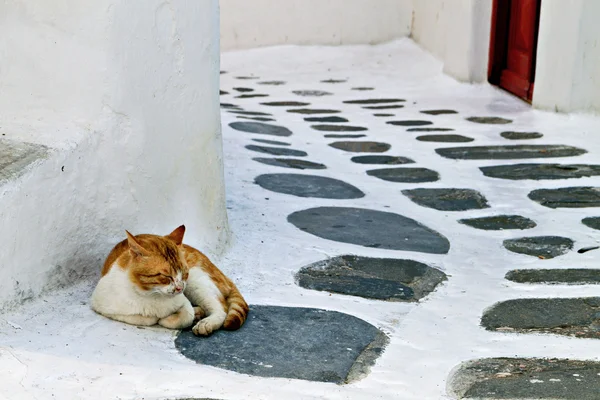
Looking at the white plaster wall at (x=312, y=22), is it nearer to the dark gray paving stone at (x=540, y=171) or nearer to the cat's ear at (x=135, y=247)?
the dark gray paving stone at (x=540, y=171)

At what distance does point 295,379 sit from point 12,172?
1.20 m

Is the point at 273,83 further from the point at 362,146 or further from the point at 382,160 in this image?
the point at 382,160

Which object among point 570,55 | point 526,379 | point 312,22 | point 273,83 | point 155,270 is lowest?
point 273,83

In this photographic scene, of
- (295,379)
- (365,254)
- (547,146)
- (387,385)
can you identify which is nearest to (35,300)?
(295,379)

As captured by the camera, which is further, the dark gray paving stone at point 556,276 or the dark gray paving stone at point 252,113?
the dark gray paving stone at point 252,113

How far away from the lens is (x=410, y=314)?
3295 mm

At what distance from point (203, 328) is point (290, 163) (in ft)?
9.86

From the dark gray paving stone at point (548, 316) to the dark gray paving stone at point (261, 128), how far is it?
3796mm

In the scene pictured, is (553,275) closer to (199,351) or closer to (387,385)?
(387,385)

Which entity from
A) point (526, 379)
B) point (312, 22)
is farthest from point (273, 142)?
point (312, 22)

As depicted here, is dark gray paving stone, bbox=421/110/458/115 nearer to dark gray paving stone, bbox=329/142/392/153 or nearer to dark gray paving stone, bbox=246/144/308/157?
dark gray paving stone, bbox=329/142/392/153

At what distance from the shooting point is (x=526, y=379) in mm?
2662

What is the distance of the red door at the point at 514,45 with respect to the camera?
7844mm

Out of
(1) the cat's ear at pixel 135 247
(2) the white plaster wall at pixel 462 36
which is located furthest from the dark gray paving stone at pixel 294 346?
(2) the white plaster wall at pixel 462 36
